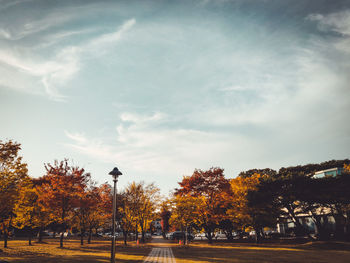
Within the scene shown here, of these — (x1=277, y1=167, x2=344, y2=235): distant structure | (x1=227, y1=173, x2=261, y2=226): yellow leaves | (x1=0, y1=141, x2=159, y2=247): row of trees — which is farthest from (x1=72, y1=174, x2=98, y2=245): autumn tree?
(x1=277, y1=167, x2=344, y2=235): distant structure

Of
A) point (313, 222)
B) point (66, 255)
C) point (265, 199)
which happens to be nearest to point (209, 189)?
point (265, 199)

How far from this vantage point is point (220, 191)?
122 feet

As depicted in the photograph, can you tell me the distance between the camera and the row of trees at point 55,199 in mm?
23422

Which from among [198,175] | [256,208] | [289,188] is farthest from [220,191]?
[289,188]

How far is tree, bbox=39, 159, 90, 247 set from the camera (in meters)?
31.2

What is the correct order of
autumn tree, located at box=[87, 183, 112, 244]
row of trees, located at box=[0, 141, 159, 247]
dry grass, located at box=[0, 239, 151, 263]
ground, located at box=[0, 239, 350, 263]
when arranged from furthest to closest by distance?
autumn tree, located at box=[87, 183, 112, 244] < row of trees, located at box=[0, 141, 159, 247] < ground, located at box=[0, 239, 350, 263] < dry grass, located at box=[0, 239, 151, 263]

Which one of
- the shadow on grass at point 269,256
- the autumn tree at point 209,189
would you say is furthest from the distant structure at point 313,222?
the shadow on grass at point 269,256

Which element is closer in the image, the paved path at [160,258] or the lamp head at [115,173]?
the lamp head at [115,173]

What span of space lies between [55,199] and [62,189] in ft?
4.86

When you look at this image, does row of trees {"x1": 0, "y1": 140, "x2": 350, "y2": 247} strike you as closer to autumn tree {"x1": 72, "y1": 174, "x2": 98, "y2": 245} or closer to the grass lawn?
autumn tree {"x1": 72, "y1": 174, "x2": 98, "y2": 245}

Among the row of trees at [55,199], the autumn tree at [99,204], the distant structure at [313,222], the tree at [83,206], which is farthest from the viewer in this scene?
the distant structure at [313,222]

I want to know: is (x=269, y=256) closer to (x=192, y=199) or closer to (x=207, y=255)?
(x=207, y=255)

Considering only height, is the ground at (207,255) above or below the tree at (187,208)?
below

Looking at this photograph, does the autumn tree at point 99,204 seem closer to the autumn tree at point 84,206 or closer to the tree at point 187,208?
the autumn tree at point 84,206
